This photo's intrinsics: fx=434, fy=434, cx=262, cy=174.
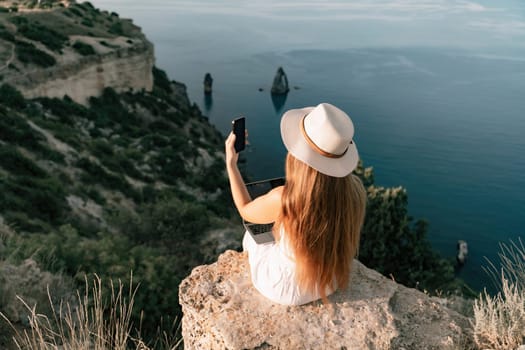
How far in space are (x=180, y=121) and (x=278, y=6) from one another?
553 feet

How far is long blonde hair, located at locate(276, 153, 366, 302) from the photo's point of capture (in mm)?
2863

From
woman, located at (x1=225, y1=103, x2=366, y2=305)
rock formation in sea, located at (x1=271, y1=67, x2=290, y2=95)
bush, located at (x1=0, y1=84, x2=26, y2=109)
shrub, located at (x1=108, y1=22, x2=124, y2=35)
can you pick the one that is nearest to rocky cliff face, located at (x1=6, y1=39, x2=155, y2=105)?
bush, located at (x1=0, y1=84, x2=26, y2=109)

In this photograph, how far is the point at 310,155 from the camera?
2781 mm

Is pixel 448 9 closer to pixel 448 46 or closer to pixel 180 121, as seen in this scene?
pixel 448 46

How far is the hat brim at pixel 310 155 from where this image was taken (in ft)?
9.07

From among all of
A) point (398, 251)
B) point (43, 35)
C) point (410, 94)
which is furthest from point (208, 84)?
point (398, 251)

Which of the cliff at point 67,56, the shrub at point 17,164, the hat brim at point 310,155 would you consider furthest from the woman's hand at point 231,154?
the cliff at point 67,56

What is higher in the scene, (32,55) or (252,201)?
(252,201)

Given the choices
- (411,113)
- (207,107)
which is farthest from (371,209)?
(207,107)

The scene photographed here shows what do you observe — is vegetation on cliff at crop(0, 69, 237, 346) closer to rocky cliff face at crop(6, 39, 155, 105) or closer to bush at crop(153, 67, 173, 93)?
rocky cliff face at crop(6, 39, 155, 105)

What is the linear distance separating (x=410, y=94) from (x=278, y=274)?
73559mm

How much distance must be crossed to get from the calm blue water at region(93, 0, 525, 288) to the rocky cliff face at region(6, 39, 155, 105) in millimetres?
20615

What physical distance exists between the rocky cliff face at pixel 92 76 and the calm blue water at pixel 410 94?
20.6m

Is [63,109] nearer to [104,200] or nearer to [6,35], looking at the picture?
[6,35]
